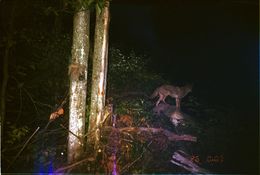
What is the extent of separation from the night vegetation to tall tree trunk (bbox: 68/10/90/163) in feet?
0.62

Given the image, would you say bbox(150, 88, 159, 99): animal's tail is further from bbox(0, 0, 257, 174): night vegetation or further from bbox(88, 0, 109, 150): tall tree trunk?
bbox(88, 0, 109, 150): tall tree trunk

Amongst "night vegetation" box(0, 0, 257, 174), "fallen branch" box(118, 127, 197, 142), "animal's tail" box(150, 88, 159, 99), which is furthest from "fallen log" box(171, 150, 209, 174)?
"animal's tail" box(150, 88, 159, 99)

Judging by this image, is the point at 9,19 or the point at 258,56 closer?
the point at 9,19

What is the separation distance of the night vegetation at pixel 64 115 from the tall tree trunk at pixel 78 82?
0.19m

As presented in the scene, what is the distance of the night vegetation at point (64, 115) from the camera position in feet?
22.1

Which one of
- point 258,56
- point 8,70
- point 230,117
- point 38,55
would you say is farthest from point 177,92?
point 8,70

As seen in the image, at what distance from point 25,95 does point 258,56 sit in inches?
209

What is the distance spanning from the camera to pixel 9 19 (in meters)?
6.62

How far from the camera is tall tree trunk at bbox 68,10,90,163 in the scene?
6.62m

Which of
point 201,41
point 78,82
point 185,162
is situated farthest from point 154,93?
point 78,82

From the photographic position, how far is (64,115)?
7523mm

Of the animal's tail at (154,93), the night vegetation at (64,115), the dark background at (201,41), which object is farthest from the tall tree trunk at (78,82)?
the dark background at (201,41)

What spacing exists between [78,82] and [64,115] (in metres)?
1.06

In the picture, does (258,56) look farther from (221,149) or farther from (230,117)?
(221,149)
